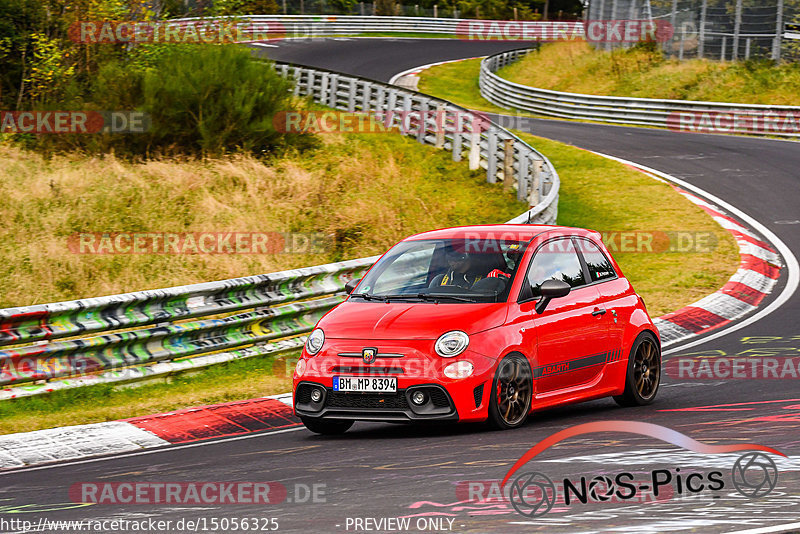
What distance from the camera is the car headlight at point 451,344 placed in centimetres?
782

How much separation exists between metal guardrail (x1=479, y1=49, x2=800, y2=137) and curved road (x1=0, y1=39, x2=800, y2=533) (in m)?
21.1

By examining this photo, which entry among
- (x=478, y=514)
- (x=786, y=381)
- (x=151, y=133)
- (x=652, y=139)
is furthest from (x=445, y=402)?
(x=652, y=139)

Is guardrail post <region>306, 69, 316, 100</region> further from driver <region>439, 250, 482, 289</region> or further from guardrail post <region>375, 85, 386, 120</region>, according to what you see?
driver <region>439, 250, 482, 289</region>

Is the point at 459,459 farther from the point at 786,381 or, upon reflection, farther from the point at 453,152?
the point at 453,152

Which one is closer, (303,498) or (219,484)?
(303,498)

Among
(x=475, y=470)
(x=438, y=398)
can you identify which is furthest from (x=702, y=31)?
(x=475, y=470)

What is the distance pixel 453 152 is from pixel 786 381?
47.0 feet

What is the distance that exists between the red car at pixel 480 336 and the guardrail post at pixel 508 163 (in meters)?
11.4

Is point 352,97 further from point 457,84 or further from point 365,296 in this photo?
point 365,296

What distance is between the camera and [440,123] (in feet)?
78.7

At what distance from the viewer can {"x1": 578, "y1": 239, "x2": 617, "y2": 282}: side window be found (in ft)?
30.9

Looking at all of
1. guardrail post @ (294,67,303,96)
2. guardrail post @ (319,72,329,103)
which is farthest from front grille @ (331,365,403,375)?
guardrail post @ (294,67,303,96)

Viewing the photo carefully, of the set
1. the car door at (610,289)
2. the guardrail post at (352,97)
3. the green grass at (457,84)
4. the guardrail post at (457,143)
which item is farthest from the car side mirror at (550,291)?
the green grass at (457,84)

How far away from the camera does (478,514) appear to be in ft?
18.2
